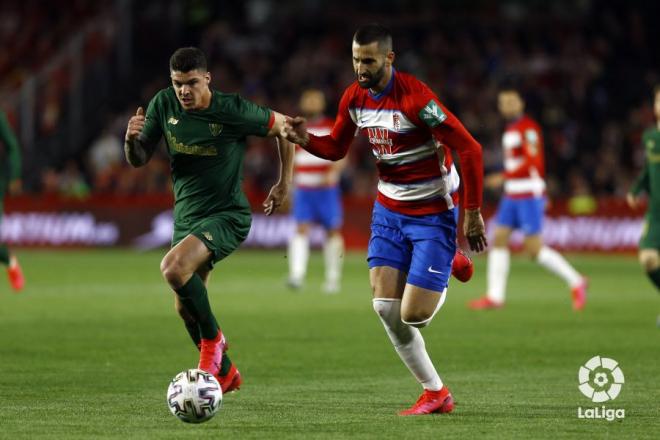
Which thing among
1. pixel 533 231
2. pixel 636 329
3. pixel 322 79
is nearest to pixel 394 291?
pixel 636 329

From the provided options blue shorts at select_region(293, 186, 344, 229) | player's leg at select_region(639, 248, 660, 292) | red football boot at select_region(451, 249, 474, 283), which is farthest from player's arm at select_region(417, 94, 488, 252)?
blue shorts at select_region(293, 186, 344, 229)

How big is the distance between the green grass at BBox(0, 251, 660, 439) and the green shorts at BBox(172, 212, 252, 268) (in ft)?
3.23

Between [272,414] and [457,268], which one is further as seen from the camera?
[457,268]

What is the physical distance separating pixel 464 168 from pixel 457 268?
2.71ft

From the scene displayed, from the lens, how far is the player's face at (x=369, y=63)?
7715 mm

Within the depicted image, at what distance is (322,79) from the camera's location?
2912 centimetres

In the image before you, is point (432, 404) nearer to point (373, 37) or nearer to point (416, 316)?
point (416, 316)

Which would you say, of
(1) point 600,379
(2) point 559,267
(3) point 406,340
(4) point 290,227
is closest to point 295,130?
(3) point 406,340

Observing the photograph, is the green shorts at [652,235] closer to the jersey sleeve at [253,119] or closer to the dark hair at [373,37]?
the jersey sleeve at [253,119]

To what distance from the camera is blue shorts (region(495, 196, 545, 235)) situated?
15188 millimetres

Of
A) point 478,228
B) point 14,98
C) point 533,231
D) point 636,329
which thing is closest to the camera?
point 478,228

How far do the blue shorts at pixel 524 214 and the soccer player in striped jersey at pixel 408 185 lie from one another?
279 inches

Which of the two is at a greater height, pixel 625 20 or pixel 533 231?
pixel 625 20

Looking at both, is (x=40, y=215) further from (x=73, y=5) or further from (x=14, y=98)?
(x=73, y=5)
